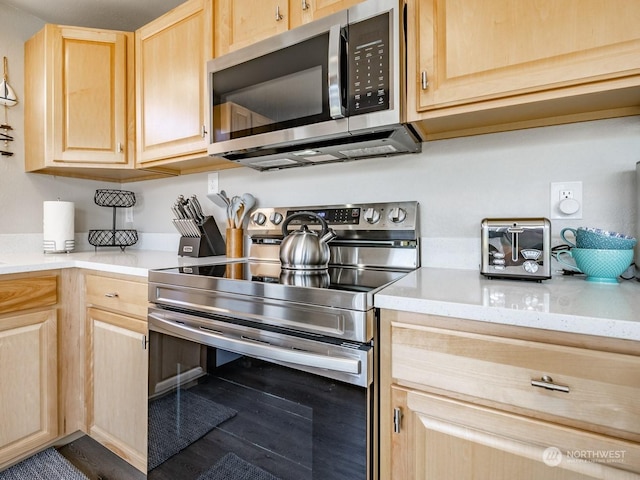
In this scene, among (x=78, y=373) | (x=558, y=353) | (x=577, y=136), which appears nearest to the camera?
(x=558, y=353)

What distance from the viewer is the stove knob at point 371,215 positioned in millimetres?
1333

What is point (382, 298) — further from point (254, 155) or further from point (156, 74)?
point (156, 74)

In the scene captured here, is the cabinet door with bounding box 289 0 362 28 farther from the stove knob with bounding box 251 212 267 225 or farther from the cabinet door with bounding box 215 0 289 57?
the stove knob with bounding box 251 212 267 225

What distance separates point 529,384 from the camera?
0.65m

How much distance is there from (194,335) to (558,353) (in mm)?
978

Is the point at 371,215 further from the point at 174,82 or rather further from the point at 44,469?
the point at 44,469

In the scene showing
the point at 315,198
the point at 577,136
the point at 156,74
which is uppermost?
the point at 156,74

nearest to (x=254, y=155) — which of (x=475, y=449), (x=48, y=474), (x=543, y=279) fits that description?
(x=543, y=279)

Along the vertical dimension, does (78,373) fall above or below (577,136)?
below

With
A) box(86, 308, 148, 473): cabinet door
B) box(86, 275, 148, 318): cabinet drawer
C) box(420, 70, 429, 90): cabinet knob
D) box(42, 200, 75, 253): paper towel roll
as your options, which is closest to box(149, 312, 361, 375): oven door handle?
box(86, 275, 148, 318): cabinet drawer

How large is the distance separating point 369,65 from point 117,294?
1.30m

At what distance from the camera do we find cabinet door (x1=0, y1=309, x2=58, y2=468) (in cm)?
133

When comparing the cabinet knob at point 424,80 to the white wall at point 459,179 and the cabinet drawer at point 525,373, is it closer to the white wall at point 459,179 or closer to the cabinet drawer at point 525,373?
the white wall at point 459,179

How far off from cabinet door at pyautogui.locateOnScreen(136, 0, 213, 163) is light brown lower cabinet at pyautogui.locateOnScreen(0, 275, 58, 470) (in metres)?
0.81
